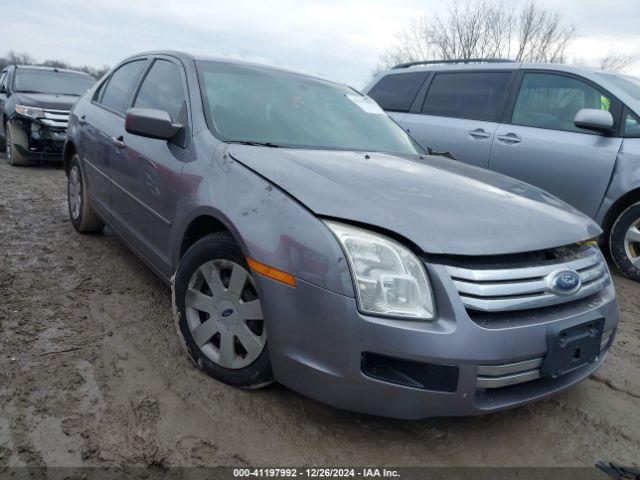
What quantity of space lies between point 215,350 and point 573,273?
5.18ft

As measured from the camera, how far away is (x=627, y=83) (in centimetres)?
471

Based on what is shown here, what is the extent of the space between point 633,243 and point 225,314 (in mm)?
3489

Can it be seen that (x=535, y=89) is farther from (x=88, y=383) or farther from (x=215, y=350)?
(x=88, y=383)

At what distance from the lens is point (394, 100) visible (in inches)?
240

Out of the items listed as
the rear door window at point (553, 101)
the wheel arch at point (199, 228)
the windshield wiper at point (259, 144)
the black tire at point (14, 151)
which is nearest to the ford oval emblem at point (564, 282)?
the wheel arch at point (199, 228)

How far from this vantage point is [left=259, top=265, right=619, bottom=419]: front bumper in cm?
185

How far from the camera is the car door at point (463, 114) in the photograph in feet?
16.6

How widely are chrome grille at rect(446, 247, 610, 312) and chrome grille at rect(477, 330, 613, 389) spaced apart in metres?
0.20

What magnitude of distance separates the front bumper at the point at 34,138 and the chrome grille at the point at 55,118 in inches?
1.8

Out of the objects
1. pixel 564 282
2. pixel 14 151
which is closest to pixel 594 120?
pixel 564 282

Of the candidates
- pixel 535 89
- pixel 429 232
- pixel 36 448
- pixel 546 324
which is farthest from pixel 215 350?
pixel 535 89

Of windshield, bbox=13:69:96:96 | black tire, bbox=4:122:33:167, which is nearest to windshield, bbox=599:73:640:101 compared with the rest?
black tire, bbox=4:122:33:167

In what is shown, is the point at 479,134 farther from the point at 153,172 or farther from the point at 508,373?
Result: the point at 508,373

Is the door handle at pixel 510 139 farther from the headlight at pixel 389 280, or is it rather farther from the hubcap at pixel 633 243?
the headlight at pixel 389 280
